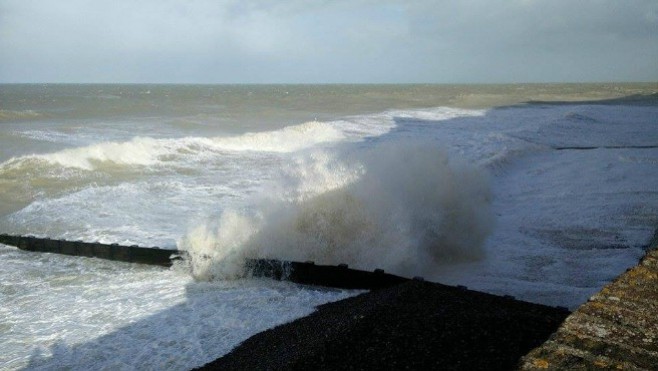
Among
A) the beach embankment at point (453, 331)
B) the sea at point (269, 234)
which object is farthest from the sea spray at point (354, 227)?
the beach embankment at point (453, 331)

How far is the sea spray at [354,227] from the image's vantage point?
8.41 meters

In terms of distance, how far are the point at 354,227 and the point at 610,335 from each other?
6741 millimetres

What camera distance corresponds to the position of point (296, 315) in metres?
6.43

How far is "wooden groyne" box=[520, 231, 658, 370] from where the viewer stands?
6.78 feet

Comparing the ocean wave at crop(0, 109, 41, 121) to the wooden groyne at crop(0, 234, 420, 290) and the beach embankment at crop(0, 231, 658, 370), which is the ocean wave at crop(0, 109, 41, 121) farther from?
the beach embankment at crop(0, 231, 658, 370)

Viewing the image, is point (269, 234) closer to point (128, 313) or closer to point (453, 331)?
point (128, 313)

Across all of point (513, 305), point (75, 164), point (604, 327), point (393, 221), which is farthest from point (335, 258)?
point (75, 164)

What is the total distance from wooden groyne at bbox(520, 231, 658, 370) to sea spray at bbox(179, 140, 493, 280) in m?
5.51

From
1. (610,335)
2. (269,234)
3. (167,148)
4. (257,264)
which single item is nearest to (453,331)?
(610,335)

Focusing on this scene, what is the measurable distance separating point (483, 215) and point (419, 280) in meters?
4.91

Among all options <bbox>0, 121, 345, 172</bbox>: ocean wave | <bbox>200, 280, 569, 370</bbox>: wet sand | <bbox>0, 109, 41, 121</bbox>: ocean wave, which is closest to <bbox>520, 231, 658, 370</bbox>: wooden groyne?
<bbox>200, 280, 569, 370</bbox>: wet sand

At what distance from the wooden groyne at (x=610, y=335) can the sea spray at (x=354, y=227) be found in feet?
18.1

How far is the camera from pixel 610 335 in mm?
2301

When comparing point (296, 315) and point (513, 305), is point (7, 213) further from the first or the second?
point (513, 305)
